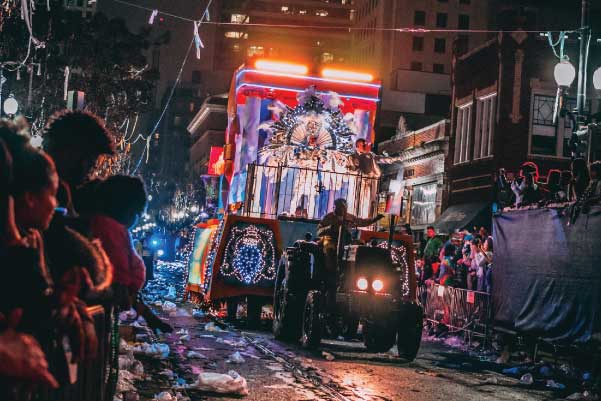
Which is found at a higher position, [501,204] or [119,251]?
[501,204]

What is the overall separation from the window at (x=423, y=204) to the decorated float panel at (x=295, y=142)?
20.9 meters

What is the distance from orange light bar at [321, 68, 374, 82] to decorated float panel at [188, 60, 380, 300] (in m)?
0.02

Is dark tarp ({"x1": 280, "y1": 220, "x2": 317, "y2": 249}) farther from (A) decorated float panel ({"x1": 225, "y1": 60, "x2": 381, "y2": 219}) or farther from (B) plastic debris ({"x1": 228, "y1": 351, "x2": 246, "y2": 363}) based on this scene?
(B) plastic debris ({"x1": 228, "y1": 351, "x2": 246, "y2": 363})

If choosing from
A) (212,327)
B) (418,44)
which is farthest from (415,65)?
(212,327)

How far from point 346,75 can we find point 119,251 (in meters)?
15.5

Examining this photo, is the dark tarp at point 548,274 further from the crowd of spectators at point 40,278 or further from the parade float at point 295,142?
the crowd of spectators at point 40,278

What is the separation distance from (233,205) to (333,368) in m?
9.13

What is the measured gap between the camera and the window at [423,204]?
40.6m

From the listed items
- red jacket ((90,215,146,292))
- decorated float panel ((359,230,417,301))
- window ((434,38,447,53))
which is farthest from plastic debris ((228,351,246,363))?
window ((434,38,447,53))

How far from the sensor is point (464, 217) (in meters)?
34.6

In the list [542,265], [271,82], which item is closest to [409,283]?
[542,265]

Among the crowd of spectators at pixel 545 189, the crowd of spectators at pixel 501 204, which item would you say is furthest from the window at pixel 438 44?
the crowd of spectators at pixel 545 189

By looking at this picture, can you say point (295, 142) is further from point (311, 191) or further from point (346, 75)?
point (346, 75)

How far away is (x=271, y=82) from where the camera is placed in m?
19.5
